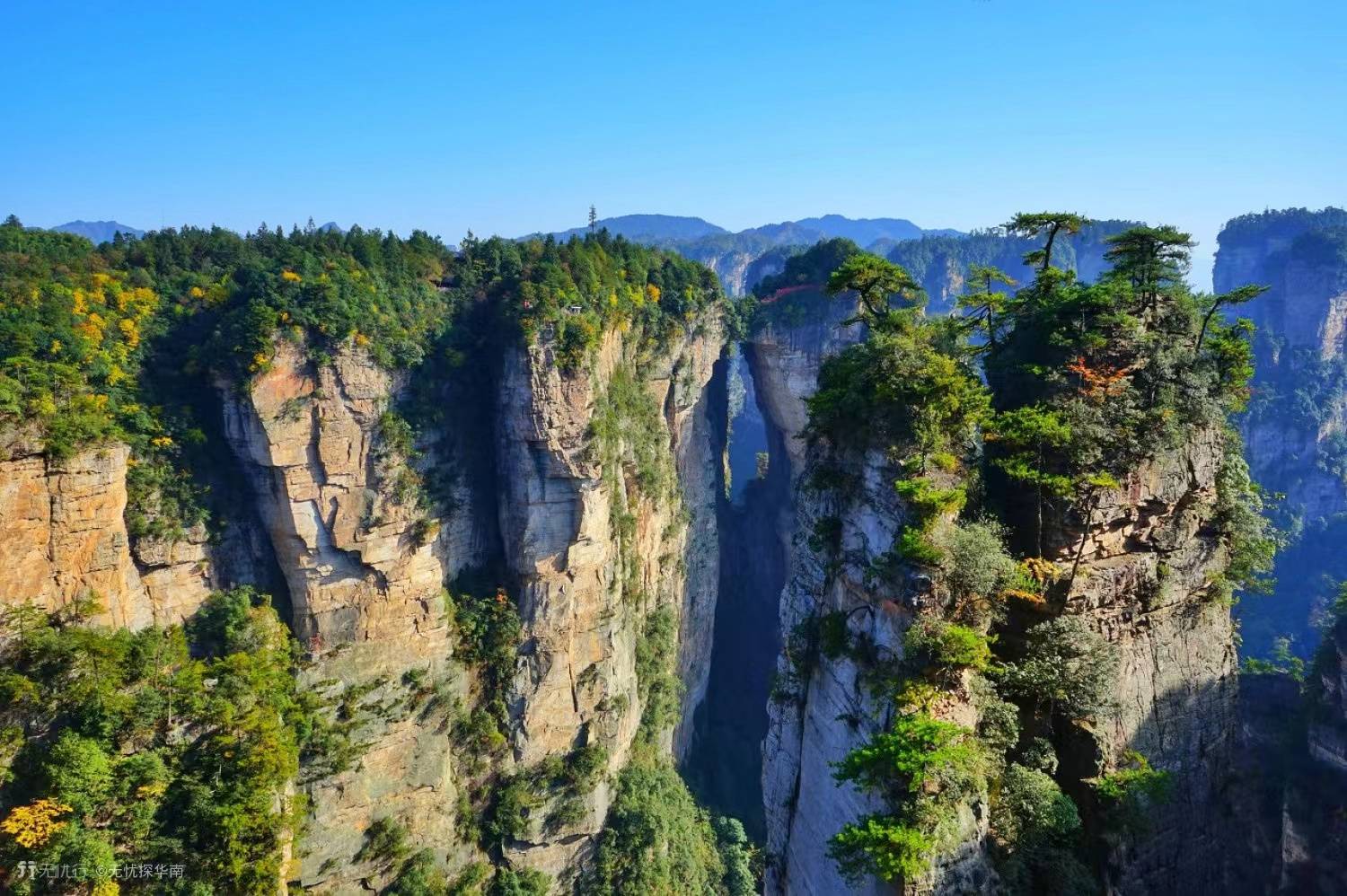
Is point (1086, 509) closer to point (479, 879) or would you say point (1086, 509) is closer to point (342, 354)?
point (342, 354)

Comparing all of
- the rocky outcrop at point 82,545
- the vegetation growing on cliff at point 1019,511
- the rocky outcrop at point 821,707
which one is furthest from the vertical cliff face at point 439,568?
the vegetation growing on cliff at point 1019,511

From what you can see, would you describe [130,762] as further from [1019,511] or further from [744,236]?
[744,236]

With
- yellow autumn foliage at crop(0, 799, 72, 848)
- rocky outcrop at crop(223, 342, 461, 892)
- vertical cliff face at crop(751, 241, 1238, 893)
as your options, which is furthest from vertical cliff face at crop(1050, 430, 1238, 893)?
yellow autumn foliage at crop(0, 799, 72, 848)

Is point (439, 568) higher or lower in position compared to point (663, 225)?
lower

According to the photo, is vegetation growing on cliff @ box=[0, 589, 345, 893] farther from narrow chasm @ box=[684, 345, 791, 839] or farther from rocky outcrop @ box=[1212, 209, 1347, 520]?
rocky outcrop @ box=[1212, 209, 1347, 520]

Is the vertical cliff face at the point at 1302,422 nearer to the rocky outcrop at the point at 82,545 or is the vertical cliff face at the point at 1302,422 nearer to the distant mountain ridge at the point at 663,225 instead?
the rocky outcrop at the point at 82,545

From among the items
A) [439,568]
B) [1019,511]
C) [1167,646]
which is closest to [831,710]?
[1019,511]
